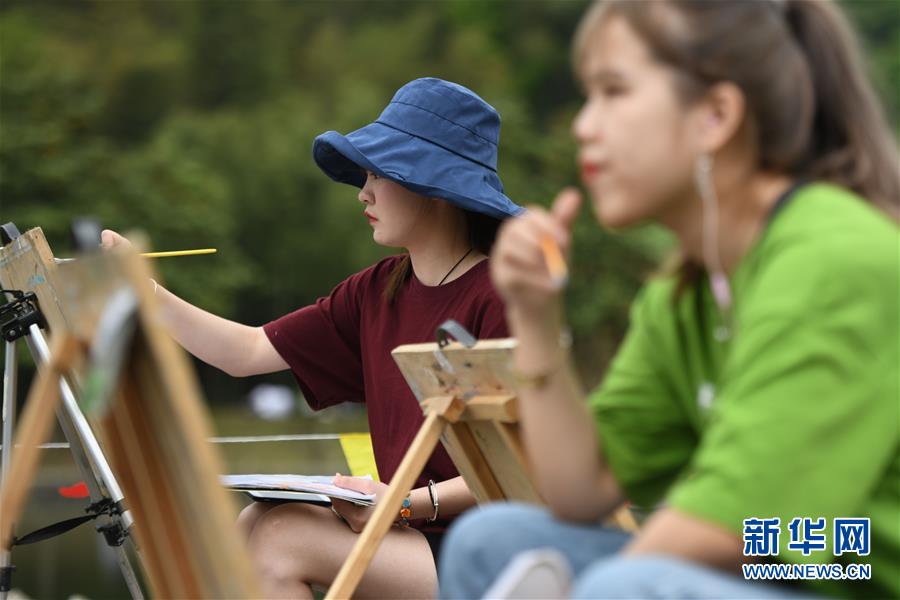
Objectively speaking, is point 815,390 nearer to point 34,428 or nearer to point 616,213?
point 616,213

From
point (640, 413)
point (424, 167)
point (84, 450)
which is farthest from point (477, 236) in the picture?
point (640, 413)

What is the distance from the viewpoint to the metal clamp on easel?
A: 304 centimetres

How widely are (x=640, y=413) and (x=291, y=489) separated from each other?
96cm

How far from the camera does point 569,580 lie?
1.70 m

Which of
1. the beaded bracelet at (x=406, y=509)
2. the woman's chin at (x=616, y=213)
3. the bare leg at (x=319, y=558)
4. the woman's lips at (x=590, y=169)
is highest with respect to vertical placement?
the woman's lips at (x=590, y=169)

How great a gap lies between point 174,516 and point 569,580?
1.64ft

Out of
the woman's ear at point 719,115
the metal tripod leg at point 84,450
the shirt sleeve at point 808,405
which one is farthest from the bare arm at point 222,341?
the shirt sleeve at point 808,405

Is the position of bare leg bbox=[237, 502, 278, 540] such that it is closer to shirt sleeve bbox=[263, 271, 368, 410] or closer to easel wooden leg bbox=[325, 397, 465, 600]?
shirt sleeve bbox=[263, 271, 368, 410]

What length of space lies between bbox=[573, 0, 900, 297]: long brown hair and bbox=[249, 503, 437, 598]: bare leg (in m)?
1.37

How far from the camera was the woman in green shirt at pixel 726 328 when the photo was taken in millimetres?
1479

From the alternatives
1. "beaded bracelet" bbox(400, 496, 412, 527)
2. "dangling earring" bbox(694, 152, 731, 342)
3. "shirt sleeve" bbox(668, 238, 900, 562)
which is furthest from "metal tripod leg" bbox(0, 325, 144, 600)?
"shirt sleeve" bbox(668, 238, 900, 562)

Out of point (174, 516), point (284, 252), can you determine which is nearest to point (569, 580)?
point (174, 516)

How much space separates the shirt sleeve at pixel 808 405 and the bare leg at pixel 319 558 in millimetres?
1321

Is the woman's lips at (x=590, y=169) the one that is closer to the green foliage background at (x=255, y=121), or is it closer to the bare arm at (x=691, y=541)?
the bare arm at (x=691, y=541)
